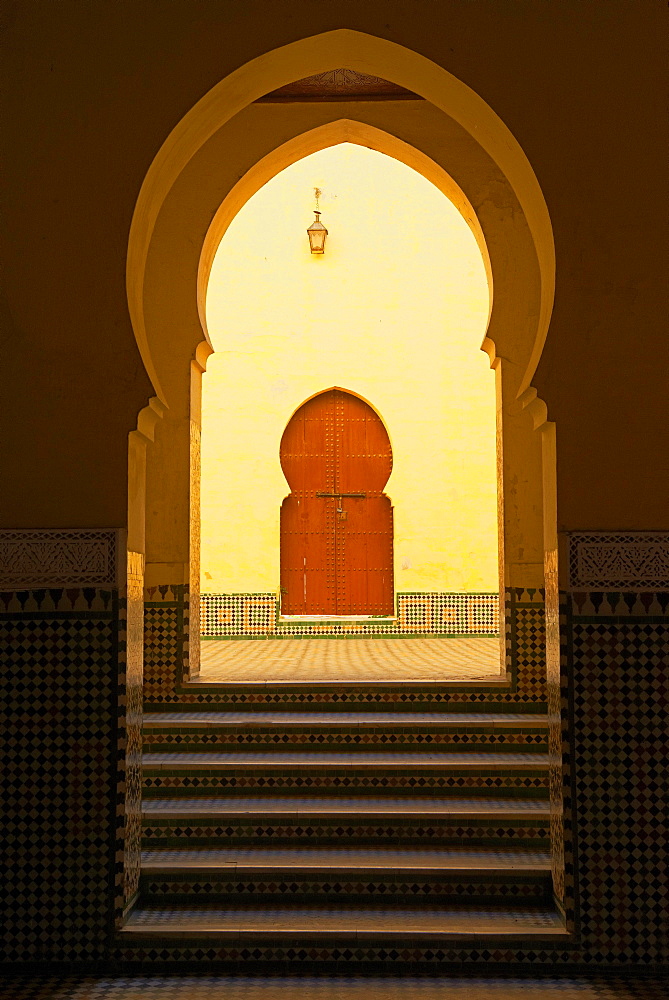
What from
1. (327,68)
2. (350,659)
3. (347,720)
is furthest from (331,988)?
(350,659)

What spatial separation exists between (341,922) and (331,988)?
27 cm

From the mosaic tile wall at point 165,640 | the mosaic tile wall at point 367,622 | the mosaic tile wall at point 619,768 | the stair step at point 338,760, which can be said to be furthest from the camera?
the mosaic tile wall at point 367,622

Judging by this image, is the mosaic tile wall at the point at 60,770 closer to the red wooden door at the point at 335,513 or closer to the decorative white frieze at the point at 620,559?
the decorative white frieze at the point at 620,559

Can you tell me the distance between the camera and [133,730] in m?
2.97

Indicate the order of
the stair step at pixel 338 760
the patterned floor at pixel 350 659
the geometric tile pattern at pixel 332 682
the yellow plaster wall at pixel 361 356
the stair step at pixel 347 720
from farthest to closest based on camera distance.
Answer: the yellow plaster wall at pixel 361 356, the patterned floor at pixel 350 659, the geometric tile pattern at pixel 332 682, the stair step at pixel 347 720, the stair step at pixel 338 760

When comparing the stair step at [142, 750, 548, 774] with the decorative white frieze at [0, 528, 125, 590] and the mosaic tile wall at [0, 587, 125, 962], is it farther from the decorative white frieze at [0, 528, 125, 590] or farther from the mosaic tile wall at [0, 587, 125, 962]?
the decorative white frieze at [0, 528, 125, 590]

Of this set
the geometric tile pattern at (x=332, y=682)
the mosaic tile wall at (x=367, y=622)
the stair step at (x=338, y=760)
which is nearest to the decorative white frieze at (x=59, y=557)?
the stair step at (x=338, y=760)

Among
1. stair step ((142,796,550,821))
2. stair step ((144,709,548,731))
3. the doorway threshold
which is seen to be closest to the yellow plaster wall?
the doorway threshold

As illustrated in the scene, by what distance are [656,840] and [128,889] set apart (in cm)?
167

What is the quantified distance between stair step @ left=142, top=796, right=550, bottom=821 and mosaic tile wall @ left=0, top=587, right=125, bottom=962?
27.3 inches

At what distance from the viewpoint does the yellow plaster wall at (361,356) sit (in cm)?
856

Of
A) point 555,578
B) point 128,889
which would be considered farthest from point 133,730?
point 555,578

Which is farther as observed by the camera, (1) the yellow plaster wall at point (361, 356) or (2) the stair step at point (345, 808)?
(1) the yellow plaster wall at point (361, 356)

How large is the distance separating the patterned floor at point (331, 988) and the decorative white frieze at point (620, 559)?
1.17m
